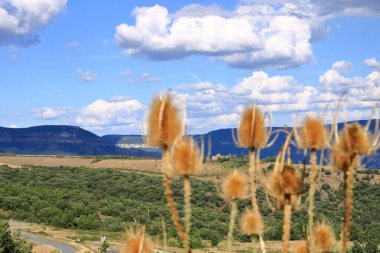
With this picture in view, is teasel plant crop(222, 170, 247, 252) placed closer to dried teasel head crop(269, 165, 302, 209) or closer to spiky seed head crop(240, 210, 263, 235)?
spiky seed head crop(240, 210, 263, 235)

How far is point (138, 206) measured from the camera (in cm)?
9331

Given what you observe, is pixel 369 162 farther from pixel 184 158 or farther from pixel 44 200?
pixel 44 200

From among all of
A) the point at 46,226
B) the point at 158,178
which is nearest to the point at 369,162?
the point at 46,226

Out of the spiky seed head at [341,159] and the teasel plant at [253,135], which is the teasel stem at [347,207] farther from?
the teasel plant at [253,135]

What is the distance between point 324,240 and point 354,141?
1.21m

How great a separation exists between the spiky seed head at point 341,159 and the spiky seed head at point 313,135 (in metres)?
0.25

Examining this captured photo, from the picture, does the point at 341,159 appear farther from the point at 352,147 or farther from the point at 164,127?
the point at 164,127

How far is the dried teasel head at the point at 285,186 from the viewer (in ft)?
15.4

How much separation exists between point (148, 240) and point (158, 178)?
4873 inches

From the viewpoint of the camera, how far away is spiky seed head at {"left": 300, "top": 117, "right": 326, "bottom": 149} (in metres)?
4.86

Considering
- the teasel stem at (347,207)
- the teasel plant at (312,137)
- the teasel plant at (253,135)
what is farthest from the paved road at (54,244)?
the teasel stem at (347,207)

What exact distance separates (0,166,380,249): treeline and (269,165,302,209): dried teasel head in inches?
2414

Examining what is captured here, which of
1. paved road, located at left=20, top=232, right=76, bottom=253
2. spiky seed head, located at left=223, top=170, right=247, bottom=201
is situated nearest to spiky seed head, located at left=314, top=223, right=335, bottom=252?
spiky seed head, located at left=223, top=170, right=247, bottom=201

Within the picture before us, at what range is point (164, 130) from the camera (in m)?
4.49
